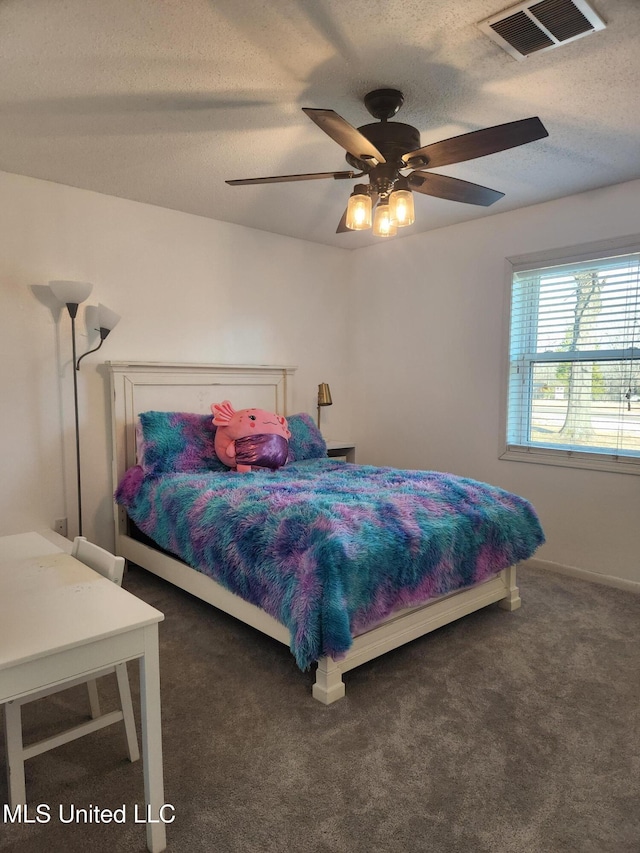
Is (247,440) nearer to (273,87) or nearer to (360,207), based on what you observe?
(360,207)

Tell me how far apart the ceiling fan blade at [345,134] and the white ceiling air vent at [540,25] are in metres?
0.50

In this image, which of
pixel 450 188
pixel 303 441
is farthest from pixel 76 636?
pixel 303 441

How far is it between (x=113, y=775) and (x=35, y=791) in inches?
8.5

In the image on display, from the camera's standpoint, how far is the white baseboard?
317 cm

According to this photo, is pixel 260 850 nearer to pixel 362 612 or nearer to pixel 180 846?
pixel 180 846

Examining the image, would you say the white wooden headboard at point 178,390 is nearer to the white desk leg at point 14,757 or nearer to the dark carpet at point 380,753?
the dark carpet at point 380,753

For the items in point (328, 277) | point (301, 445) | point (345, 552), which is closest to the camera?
point (345, 552)

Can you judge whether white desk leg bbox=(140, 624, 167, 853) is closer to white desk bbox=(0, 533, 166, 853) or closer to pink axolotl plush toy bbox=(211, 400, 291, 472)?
white desk bbox=(0, 533, 166, 853)

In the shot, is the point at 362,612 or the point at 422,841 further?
the point at 362,612

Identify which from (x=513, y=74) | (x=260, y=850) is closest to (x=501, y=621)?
(x=260, y=850)

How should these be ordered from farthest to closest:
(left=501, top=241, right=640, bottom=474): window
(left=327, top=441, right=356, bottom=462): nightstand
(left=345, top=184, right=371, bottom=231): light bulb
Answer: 1. (left=327, top=441, right=356, bottom=462): nightstand
2. (left=501, top=241, right=640, bottom=474): window
3. (left=345, top=184, right=371, bottom=231): light bulb

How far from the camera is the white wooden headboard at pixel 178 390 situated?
3404 mm

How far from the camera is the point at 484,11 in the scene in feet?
5.47

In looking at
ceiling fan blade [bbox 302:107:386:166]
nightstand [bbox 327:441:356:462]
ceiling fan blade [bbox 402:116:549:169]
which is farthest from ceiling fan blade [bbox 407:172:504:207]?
nightstand [bbox 327:441:356:462]
